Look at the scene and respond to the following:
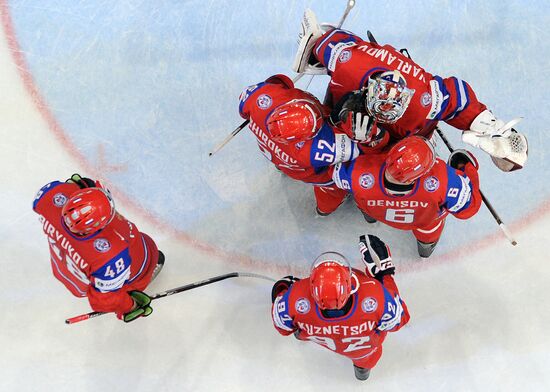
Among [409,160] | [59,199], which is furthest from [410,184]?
[59,199]

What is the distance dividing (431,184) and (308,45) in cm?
122

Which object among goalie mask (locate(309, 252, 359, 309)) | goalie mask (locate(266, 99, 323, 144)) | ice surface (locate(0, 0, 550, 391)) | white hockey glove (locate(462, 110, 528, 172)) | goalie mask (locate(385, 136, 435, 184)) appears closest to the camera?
goalie mask (locate(309, 252, 359, 309))

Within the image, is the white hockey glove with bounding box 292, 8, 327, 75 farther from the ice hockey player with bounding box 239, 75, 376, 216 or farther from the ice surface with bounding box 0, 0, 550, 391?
the ice surface with bounding box 0, 0, 550, 391

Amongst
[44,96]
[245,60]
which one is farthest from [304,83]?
A: [44,96]

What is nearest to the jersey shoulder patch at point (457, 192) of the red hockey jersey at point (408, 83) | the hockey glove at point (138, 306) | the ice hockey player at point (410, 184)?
the ice hockey player at point (410, 184)

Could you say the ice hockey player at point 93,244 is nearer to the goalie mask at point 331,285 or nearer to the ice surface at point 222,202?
the ice surface at point 222,202

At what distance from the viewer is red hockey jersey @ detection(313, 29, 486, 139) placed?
358 cm

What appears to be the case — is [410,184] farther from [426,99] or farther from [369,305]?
[369,305]

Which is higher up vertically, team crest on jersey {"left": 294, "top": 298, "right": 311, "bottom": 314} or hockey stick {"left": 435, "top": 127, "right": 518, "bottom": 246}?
team crest on jersey {"left": 294, "top": 298, "right": 311, "bottom": 314}

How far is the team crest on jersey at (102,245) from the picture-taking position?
3.19 meters

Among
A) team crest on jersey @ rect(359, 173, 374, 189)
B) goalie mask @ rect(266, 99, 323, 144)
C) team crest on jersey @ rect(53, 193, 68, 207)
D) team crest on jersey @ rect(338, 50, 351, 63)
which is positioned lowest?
team crest on jersey @ rect(359, 173, 374, 189)

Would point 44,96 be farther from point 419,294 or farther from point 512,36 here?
point 512,36

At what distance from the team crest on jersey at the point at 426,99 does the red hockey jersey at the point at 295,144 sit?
0.49 m

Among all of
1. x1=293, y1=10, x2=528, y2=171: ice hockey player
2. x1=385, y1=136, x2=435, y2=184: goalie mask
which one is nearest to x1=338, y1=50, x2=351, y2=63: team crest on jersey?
x1=293, y1=10, x2=528, y2=171: ice hockey player
